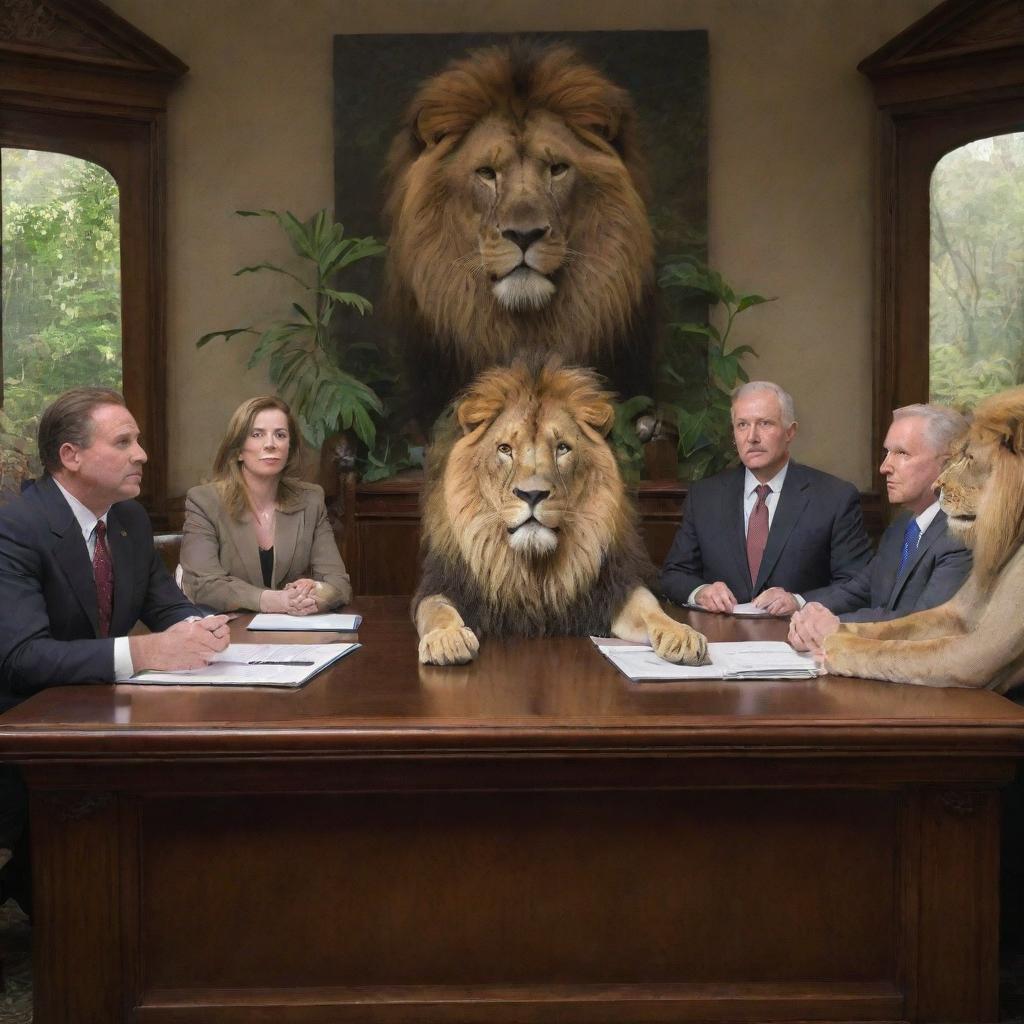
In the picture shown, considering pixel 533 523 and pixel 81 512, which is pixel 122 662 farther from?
Result: pixel 533 523

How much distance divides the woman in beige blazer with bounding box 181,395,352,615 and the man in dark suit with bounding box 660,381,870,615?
1136mm

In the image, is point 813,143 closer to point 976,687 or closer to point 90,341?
point 90,341

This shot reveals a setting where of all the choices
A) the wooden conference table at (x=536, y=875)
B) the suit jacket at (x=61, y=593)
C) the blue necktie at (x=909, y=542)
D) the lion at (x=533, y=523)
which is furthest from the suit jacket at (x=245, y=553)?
the blue necktie at (x=909, y=542)

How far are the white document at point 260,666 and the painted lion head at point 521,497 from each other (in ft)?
1.23

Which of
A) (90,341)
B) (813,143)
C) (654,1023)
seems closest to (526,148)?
(813,143)

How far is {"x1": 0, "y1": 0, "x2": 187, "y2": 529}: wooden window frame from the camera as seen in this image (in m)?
5.20

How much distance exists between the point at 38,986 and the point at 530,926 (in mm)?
869

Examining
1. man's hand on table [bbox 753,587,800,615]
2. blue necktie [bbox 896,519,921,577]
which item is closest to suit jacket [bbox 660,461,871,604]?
man's hand on table [bbox 753,587,800,615]

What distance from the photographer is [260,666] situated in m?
2.54

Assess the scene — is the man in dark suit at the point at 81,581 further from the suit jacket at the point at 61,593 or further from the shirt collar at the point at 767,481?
the shirt collar at the point at 767,481

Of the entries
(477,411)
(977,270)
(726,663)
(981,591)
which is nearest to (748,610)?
(726,663)

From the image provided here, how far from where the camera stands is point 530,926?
217 centimetres

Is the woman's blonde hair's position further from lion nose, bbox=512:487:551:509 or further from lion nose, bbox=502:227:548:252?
lion nose, bbox=502:227:548:252

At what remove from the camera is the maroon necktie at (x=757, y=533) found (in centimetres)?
381
